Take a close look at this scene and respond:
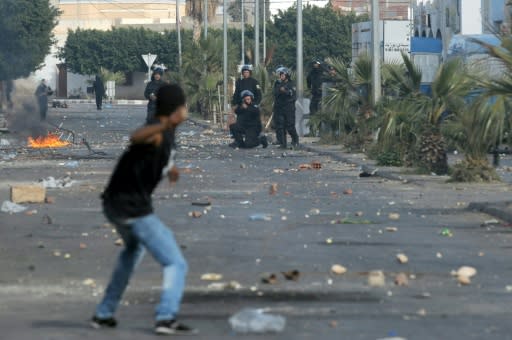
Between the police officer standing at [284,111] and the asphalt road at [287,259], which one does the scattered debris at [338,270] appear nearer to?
the asphalt road at [287,259]


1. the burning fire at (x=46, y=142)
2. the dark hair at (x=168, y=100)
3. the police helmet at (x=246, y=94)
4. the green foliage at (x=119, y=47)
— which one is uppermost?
the green foliage at (x=119, y=47)

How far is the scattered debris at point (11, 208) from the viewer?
704 inches

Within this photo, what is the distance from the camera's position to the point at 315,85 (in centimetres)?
4100

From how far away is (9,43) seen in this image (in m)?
66.6

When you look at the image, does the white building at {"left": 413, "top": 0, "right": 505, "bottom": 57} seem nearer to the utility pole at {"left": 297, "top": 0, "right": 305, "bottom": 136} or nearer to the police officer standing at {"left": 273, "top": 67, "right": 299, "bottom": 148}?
the utility pole at {"left": 297, "top": 0, "right": 305, "bottom": 136}

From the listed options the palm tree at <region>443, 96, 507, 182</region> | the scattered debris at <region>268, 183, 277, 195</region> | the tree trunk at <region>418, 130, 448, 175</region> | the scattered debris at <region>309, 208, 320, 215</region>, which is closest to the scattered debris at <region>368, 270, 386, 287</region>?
the scattered debris at <region>309, 208, 320, 215</region>

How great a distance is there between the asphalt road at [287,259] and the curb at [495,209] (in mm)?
248

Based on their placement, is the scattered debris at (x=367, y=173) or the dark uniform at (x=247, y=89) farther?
the dark uniform at (x=247, y=89)

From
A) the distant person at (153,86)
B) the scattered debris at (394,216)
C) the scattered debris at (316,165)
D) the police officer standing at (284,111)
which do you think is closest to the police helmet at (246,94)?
the police officer standing at (284,111)

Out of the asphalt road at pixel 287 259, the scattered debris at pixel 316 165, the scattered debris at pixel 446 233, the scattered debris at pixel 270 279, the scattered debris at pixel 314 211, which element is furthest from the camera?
the scattered debris at pixel 316 165

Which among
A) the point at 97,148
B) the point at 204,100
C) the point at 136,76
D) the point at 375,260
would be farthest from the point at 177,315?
the point at 136,76

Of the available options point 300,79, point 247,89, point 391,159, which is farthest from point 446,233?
point 300,79

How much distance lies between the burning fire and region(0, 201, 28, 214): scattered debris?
60.2 ft

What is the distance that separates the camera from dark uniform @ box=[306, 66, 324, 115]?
40.9 metres
